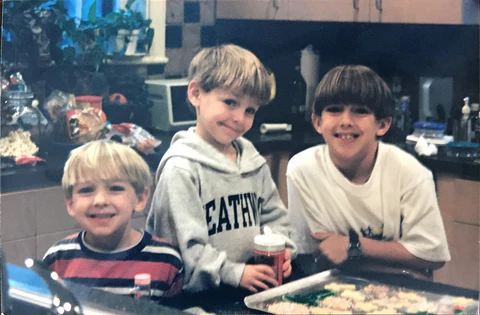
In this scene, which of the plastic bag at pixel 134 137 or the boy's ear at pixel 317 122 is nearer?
the boy's ear at pixel 317 122

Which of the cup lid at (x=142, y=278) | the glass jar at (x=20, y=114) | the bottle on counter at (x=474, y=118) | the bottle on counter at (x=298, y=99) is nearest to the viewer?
the bottle on counter at (x=474, y=118)

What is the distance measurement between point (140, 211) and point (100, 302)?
23cm

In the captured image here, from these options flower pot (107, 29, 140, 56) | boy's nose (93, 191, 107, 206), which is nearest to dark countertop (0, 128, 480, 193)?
boy's nose (93, 191, 107, 206)

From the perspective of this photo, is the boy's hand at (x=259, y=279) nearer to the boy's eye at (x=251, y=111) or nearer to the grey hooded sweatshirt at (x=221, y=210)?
the grey hooded sweatshirt at (x=221, y=210)

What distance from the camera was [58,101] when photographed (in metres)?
1.58

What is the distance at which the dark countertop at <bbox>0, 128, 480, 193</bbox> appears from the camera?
1269 millimetres

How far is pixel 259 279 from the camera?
1365 millimetres

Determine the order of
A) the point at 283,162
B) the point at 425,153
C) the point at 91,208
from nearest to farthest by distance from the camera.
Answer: the point at 425,153 < the point at 283,162 < the point at 91,208

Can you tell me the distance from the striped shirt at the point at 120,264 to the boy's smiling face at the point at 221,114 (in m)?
0.27

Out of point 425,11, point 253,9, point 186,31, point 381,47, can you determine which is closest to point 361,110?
point 381,47

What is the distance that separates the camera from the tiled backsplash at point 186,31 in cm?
143

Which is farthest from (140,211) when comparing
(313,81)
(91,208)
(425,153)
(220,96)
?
(425,153)

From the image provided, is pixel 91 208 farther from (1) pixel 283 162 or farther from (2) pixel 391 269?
(2) pixel 391 269

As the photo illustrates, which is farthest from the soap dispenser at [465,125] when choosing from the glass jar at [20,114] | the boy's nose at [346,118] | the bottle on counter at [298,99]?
the glass jar at [20,114]
